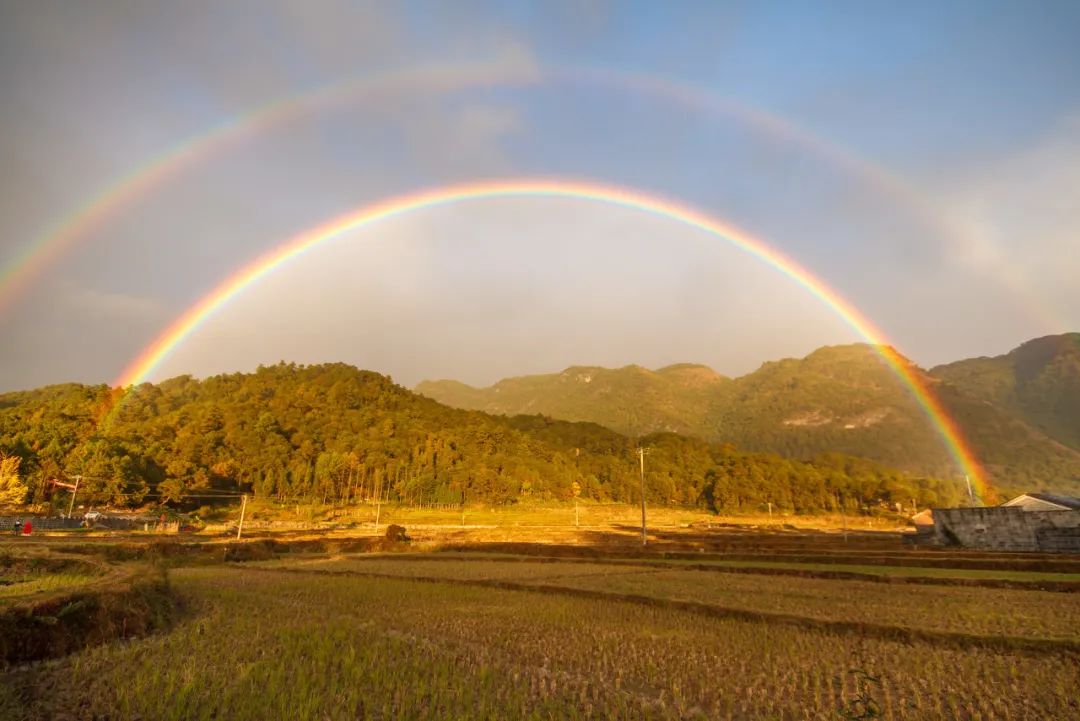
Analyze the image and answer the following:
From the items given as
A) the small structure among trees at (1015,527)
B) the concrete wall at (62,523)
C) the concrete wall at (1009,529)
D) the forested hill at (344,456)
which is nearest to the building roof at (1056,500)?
the small structure among trees at (1015,527)

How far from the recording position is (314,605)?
16531 millimetres

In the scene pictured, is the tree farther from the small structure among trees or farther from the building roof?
the building roof

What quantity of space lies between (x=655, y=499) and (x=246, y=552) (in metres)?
114

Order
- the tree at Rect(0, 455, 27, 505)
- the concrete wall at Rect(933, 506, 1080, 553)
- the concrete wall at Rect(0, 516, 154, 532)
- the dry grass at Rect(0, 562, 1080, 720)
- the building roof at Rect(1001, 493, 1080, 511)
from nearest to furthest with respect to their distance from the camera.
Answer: the dry grass at Rect(0, 562, 1080, 720)
the concrete wall at Rect(933, 506, 1080, 553)
the building roof at Rect(1001, 493, 1080, 511)
the concrete wall at Rect(0, 516, 154, 532)
the tree at Rect(0, 455, 27, 505)

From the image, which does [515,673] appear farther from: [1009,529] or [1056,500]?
[1056,500]

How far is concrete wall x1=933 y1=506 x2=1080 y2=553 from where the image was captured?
129ft

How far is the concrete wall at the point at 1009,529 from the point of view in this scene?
39.3 m

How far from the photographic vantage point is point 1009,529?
4247cm

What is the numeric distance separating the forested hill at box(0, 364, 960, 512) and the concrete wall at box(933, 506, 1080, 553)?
8390 cm

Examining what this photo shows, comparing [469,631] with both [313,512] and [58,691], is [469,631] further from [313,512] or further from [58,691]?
[313,512]

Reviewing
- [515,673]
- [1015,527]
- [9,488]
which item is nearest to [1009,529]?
[1015,527]

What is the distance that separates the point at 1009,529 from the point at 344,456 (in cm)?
11000

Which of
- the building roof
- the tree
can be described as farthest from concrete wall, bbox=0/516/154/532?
the building roof

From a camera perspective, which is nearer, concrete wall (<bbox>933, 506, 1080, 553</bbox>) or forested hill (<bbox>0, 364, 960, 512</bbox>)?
concrete wall (<bbox>933, 506, 1080, 553</bbox>)
